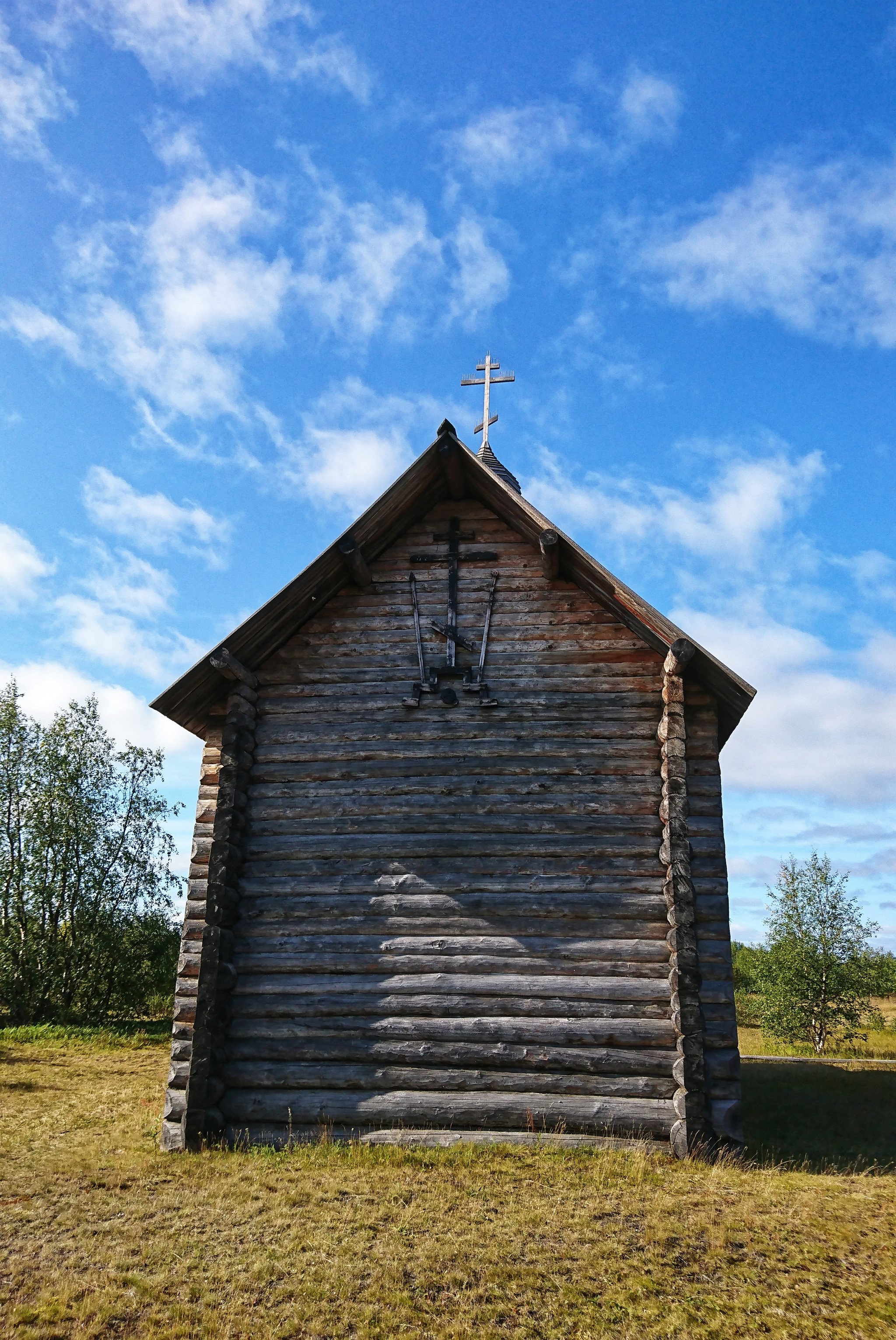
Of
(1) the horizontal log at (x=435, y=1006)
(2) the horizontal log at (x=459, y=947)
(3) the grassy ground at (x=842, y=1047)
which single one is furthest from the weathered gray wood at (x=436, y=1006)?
(3) the grassy ground at (x=842, y=1047)

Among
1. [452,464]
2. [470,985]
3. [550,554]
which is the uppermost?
[452,464]

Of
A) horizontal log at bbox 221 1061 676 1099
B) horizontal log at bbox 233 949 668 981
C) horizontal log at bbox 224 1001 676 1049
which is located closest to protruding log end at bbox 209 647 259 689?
horizontal log at bbox 233 949 668 981

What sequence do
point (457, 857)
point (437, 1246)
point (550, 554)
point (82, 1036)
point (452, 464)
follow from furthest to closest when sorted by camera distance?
point (82, 1036) → point (452, 464) → point (550, 554) → point (457, 857) → point (437, 1246)

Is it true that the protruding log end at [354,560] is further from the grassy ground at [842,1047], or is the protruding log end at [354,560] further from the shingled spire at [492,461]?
the grassy ground at [842,1047]

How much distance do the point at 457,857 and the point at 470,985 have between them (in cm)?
139

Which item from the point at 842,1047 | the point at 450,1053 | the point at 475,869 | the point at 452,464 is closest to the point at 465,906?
the point at 475,869

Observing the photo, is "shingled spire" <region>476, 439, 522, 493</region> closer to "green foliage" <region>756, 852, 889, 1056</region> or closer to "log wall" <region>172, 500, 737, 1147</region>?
"log wall" <region>172, 500, 737, 1147</region>

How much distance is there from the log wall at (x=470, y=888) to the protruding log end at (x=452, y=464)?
1401 mm

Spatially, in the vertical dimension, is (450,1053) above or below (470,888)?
below

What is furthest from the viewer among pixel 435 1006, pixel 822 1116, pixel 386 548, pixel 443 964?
pixel 822 1116

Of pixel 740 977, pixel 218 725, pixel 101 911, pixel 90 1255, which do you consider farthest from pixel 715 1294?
pixel 740 977

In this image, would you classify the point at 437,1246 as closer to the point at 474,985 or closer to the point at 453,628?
the point at 474,985

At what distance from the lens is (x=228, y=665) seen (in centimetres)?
994

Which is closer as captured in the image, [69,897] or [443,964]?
[443,964]
